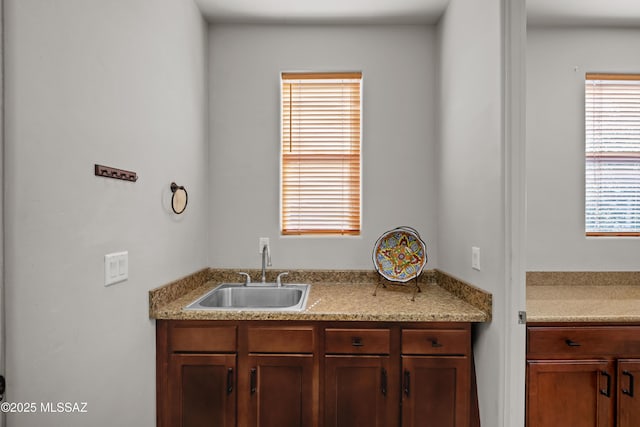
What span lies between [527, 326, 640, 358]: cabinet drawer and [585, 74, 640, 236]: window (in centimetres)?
94

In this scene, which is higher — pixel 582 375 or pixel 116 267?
pixel 116 267

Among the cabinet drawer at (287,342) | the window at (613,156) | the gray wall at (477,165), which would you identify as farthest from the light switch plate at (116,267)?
the window at (613,156)

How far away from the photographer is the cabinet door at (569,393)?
1.59 meters

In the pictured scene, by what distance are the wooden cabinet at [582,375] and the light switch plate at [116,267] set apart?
6.11 ft

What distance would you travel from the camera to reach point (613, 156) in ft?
7.61

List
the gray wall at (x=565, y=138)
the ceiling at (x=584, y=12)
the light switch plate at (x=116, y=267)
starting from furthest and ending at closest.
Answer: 1. the gray wall at (x=565, y=138)
2. the ceiling at (x=584, y=12)
3. the light switch plate at (x=116, y=267)

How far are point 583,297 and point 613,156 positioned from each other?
1078mm

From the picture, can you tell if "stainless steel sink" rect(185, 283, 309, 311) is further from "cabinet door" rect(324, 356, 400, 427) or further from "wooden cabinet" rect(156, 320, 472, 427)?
"cabinet door" rect(324, 356, 400, 427)

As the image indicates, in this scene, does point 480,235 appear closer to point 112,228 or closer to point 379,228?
point 379,228

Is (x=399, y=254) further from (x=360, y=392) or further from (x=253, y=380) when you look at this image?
(x=253, y=380)

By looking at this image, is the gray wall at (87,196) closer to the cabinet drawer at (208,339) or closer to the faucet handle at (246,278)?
the cabinet drawer at (208,339)

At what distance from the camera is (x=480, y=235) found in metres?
1.65

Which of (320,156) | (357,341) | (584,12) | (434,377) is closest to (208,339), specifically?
(357,341)

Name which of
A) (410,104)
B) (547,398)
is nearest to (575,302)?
(547,398)
